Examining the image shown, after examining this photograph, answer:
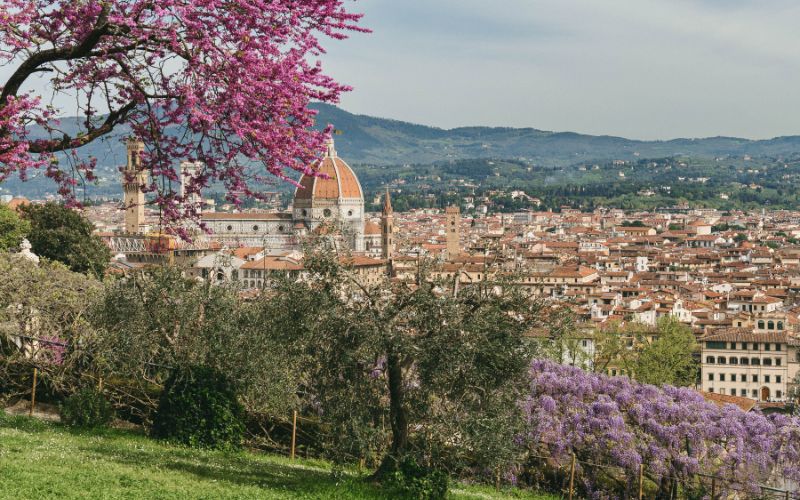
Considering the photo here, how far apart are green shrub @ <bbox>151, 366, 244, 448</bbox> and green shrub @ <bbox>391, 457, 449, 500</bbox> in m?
2.89

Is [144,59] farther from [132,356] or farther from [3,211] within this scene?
[3,211]

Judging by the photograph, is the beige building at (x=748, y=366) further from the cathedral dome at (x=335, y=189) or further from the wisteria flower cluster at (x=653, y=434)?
the cathedral dome at (x=335, y=189)

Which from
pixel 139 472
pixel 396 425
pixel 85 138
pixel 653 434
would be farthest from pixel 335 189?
pixel 85 138

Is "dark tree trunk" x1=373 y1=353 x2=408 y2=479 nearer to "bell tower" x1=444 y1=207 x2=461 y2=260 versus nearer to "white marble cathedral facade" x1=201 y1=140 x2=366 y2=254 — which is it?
"white marble cathedral facade" x1=201 y1=140 x2=366 y2=254

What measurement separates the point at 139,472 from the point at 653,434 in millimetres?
14774

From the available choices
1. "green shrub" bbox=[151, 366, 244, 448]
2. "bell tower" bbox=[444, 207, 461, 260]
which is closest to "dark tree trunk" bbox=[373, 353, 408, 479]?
"green shrub" bbox=[151, 366, 244, 448]

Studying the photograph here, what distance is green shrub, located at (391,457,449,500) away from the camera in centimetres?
855

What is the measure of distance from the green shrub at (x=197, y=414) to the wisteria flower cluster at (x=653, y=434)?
25.5 feet

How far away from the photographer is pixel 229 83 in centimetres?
592

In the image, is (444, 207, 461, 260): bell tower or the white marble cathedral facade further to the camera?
(444, 207, 461, 260): bell tower

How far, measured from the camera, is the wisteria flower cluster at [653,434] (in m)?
18.9

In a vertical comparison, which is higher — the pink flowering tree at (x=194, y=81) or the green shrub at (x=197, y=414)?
the pink flowering tree at (x=194, y=81)

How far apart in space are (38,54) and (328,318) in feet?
11.0

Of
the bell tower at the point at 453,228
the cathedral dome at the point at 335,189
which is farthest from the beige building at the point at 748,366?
the bell tower at the point at 453,228
